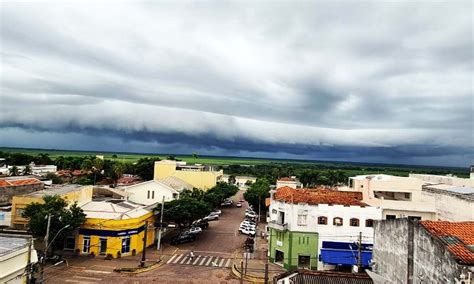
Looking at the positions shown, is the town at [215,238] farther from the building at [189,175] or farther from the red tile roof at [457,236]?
the building at [189,175]

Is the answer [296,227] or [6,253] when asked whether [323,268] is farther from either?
[6,253]

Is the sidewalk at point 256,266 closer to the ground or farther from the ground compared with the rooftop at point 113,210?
closer to the ground

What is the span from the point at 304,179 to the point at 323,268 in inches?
3130

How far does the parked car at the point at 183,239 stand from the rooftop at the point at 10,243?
24436 mm

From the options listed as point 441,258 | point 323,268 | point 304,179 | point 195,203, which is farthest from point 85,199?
point 304,179

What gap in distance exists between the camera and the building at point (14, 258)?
75.4ft

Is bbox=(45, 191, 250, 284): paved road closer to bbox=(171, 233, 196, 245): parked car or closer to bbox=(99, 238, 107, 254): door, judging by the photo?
bbox=(171, 233, 196, 245): parked car

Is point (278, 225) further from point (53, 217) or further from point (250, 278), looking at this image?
point (53, 217)

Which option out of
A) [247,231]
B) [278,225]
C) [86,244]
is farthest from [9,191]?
[278,225]

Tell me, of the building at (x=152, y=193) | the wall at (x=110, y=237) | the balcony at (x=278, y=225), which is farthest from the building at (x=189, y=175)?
the balcony at (x=278, y=225)

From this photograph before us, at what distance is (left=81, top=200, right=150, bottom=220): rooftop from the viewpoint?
143 ft

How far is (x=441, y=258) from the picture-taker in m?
16.7

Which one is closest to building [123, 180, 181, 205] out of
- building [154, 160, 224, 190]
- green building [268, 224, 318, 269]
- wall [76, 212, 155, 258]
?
building [154, 160, 224, 190]

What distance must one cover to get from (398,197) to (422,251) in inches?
1555
